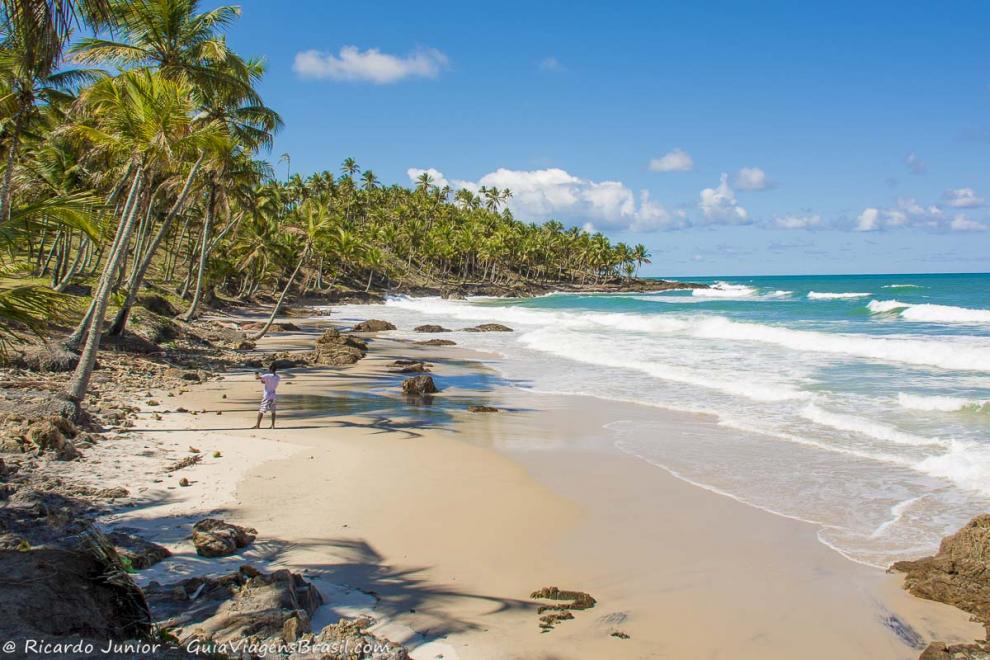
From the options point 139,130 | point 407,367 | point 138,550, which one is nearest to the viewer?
point 138,550

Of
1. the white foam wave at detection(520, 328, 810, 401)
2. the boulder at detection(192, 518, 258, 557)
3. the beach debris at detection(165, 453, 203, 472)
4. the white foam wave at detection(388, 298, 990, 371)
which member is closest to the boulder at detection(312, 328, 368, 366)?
the white foam wave at detection(520, 328, 810, 401)

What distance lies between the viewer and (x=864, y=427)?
42.8ft

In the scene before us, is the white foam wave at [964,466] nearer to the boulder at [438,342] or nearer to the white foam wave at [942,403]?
the white foam wave at [942,403]

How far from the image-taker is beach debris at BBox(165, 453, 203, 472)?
8595mm

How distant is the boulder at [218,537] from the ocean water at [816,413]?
6424mm

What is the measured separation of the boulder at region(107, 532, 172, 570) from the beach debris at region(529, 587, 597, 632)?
334 cm

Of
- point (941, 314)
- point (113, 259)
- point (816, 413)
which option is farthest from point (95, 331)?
point (941, 314)

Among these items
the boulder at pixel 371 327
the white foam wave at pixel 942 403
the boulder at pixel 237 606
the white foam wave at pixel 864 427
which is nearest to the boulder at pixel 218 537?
the boulder at pixel 237 606

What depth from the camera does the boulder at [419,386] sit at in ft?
55.0

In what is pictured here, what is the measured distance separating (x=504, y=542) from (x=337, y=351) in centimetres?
1671

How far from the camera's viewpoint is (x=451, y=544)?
23.0 ft

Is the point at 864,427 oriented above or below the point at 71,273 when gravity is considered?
below

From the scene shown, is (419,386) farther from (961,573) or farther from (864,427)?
(961,573)

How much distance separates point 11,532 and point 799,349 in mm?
27305
